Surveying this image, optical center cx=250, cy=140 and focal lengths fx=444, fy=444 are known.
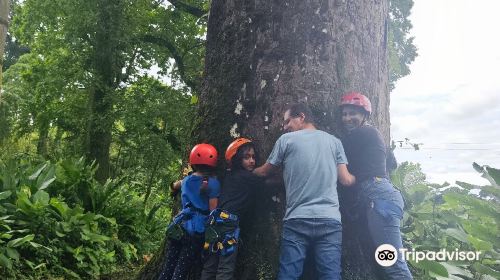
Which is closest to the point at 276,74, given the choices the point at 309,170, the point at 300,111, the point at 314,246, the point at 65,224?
the point at 300,111

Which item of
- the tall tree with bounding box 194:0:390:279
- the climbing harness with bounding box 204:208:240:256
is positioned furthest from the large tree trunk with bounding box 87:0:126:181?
the climbing harness with bounding box 204:208:240:256

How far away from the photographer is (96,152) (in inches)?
578

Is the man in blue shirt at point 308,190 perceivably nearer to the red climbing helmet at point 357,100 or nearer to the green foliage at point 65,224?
the red climbing helmet at point 357,100

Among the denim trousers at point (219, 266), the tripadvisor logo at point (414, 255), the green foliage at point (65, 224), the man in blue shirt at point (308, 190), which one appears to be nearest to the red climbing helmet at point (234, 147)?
the man in blue shirt at point (308, 190)

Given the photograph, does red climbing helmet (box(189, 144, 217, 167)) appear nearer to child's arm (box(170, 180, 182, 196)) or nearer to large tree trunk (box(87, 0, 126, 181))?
child's arm (box(170, 180, 182, 196))

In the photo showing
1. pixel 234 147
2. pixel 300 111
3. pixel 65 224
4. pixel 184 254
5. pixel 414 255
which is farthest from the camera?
pixel 65 224

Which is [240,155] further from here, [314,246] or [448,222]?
[448,222]

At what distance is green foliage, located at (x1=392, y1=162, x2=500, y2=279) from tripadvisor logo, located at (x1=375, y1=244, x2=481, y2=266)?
0.06 m

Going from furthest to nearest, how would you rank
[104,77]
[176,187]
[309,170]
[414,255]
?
[104,77]
[176,187]
[309,170]
[414,255]

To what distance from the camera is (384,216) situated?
147 inches

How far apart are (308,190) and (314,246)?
0.44 meters

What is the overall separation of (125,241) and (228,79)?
4.95m

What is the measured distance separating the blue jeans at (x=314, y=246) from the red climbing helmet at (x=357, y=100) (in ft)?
3.60

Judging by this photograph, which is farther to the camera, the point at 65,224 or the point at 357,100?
the point at 65,224
